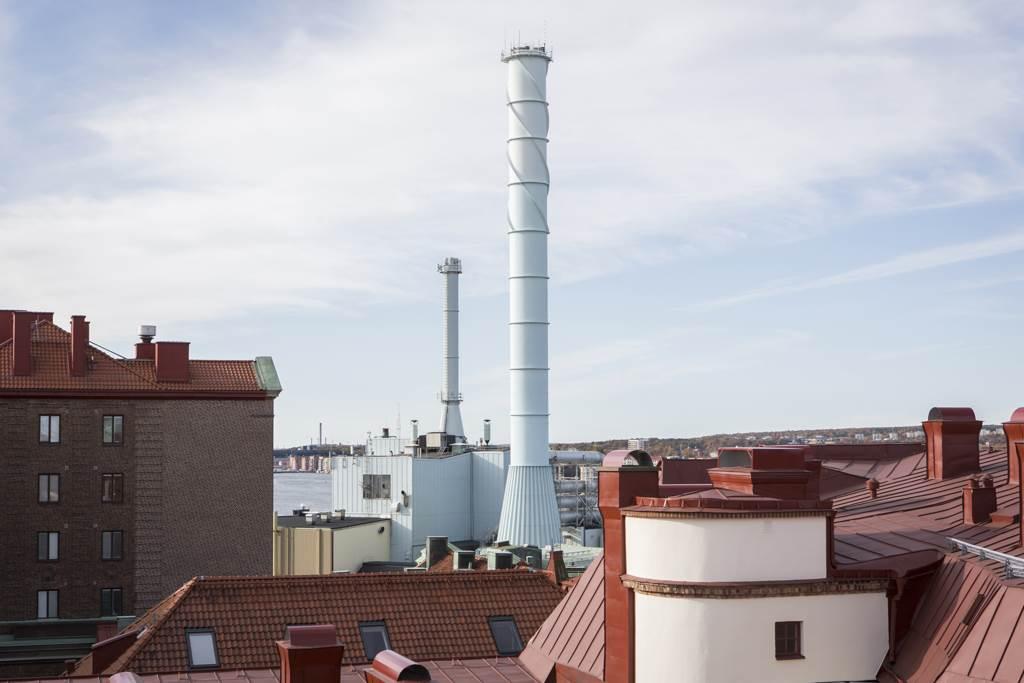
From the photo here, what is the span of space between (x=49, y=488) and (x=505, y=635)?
81.6ft

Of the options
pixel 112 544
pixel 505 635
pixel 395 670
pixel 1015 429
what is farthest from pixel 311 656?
pixel 112 544

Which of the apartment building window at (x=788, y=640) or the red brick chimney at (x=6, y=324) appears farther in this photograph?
the red brick chimney at (x=6, y=324)

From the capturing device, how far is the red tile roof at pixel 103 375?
49.0m

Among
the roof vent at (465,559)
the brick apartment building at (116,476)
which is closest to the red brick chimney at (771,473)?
the roof vent at (465,559)

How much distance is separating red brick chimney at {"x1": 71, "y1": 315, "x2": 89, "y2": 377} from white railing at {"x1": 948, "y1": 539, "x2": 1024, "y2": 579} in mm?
37779

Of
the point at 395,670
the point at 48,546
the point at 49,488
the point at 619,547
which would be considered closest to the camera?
the point at 395,670

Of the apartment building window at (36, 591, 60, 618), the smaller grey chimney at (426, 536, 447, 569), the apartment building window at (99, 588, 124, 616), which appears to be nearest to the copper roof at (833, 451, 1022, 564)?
the smaller grey chimney at (426, 536, 447, 569)

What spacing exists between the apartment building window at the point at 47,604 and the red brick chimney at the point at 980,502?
36092 millimetres

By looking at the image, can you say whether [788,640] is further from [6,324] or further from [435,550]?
[6,324]

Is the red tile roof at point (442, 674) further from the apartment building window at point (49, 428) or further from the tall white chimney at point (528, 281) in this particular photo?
the tall white chimney at point (528, 281)

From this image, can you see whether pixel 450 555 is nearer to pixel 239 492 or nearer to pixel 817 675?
pixel 239 492

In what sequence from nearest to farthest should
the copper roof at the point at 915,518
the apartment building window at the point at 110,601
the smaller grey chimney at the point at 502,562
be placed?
the copper roof at the point at 915,518, the smaller grey chimney at the point at 502,562, the apartment building window at the point at 110,601

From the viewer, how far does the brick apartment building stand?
158ft

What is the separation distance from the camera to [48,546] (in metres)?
48.4
